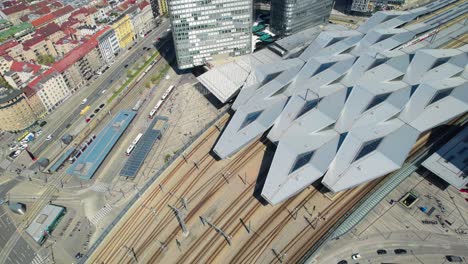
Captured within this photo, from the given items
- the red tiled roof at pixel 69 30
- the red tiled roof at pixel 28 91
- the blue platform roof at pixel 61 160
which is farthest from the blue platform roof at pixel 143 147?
the red tiled roof at pixel 69 30

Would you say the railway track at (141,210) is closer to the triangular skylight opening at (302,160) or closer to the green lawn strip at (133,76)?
the triangular skylight opening at (302,160)

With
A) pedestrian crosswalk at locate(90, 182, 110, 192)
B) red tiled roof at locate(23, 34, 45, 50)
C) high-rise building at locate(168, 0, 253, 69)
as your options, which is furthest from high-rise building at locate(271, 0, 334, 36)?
red tiled roof at locate(23, 34, 45, 50)

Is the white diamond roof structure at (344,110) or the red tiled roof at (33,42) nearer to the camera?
the white diamond roof structure at (344,110)

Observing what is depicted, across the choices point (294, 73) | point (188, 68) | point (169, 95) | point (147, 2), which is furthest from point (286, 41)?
point (147, 2)

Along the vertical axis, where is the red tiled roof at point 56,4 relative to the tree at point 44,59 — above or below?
above

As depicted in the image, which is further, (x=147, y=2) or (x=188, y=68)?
(x=147, y=2)

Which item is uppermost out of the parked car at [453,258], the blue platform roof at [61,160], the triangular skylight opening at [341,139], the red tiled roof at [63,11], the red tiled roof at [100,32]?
the red tiled roof at [63,11]

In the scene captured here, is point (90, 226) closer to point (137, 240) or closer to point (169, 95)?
point (137, 240)

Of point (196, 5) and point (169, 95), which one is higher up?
point (196, 5)
